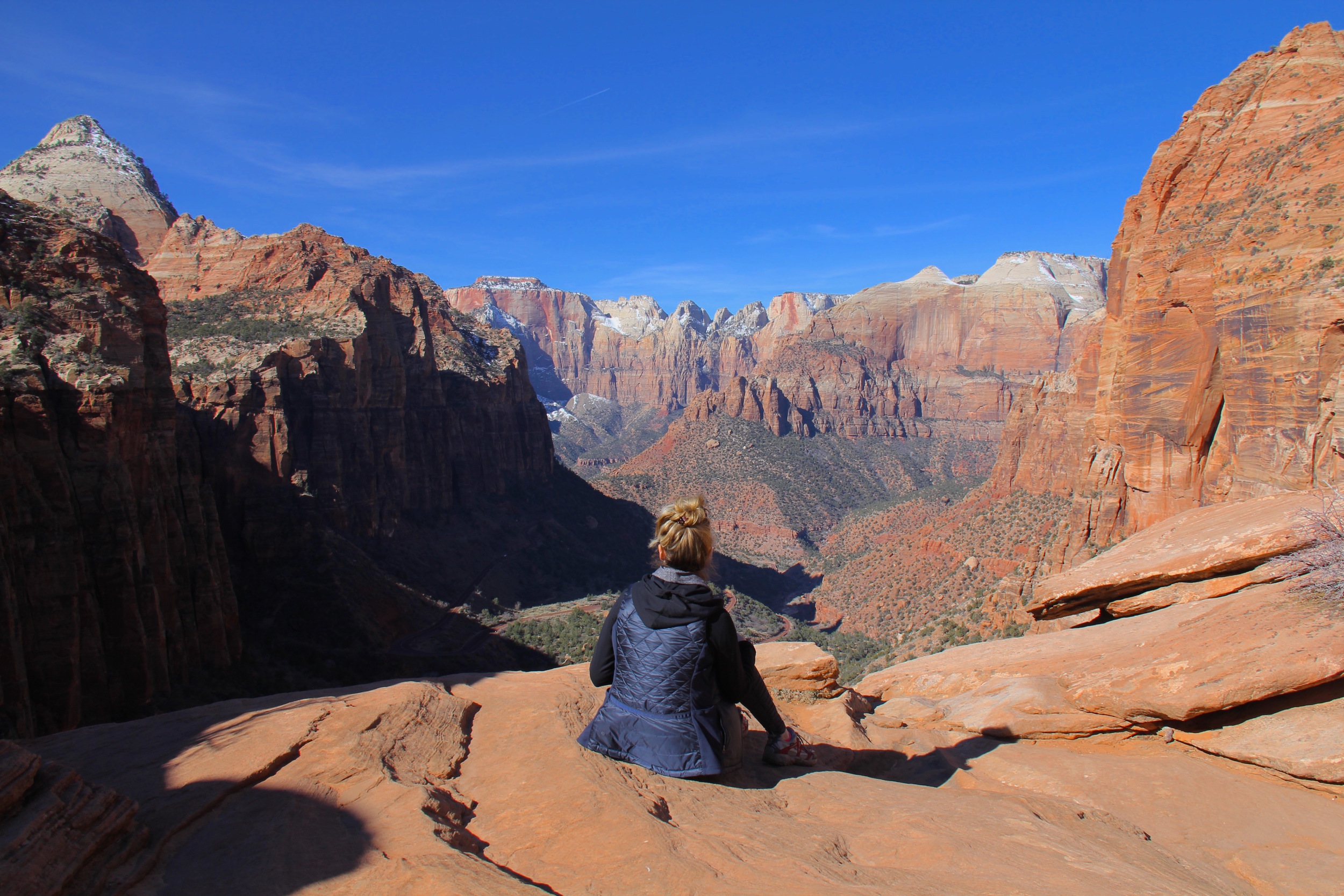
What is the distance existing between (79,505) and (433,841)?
71.4ft

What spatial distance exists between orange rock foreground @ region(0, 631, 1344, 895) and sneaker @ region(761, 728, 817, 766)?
11cm

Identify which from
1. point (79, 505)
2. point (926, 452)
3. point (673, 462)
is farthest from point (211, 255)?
point (926, 452)

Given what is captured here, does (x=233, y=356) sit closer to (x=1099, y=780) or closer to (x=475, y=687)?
(x=475, y=687)

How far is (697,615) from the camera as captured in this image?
237 inches

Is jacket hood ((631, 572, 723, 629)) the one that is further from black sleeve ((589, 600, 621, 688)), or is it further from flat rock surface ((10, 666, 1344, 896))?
flat rock surface ((10, 666, 1344, 896))

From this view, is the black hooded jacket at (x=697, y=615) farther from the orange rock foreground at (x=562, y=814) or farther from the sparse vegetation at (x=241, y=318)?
the sparse vegetation at (x=241, y=318)

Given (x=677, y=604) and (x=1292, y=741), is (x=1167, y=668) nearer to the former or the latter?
(x=1292, y=741)

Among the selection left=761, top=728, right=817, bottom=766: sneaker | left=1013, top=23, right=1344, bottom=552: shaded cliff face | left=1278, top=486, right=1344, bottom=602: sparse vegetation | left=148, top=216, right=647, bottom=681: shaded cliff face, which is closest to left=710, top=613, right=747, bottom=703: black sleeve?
left=761, top=728, right=817, bottom=766: sneaker

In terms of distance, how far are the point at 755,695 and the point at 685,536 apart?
1.82 meters

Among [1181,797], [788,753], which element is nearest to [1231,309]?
[1181,797]

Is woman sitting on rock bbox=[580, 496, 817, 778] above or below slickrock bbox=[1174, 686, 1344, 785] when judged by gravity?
above

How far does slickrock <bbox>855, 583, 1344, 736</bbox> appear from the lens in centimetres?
868

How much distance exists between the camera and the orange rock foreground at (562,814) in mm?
4473

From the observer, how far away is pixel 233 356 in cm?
3956
